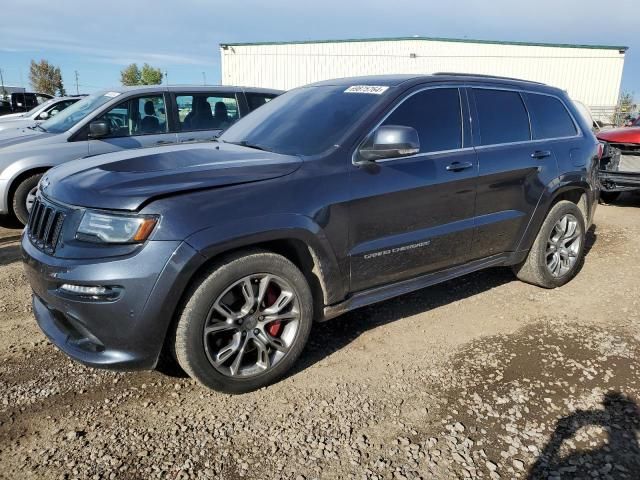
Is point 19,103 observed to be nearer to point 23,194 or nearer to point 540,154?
point 23,194

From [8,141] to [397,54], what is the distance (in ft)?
94.3

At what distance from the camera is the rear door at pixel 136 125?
631 centimetres

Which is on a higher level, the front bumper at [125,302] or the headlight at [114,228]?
the headlight at [114,228]

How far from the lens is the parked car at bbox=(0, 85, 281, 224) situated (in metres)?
6.14

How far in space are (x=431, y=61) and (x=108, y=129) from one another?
29.1 meters

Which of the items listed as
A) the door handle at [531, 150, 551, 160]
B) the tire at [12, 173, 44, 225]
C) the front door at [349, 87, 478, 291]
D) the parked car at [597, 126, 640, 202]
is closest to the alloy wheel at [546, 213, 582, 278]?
the door handle at [531, 150, 551, 160]

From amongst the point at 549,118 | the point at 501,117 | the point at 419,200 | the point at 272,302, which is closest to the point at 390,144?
the point at 419,200

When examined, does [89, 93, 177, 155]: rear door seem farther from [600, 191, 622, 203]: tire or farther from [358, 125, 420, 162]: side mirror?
[600, 191, 622, 203]: tire

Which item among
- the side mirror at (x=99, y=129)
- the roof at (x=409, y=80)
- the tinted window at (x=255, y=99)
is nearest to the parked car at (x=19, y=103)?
the tinted window at (x=255, y=99)

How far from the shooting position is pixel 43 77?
55312 mm

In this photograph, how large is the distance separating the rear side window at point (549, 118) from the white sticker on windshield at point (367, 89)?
1638 millimetres

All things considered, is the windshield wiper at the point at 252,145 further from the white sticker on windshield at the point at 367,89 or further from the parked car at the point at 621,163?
the parked car at the point at 621,163

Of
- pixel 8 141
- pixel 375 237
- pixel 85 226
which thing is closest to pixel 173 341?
pixel 85 226

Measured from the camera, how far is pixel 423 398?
2.97m
